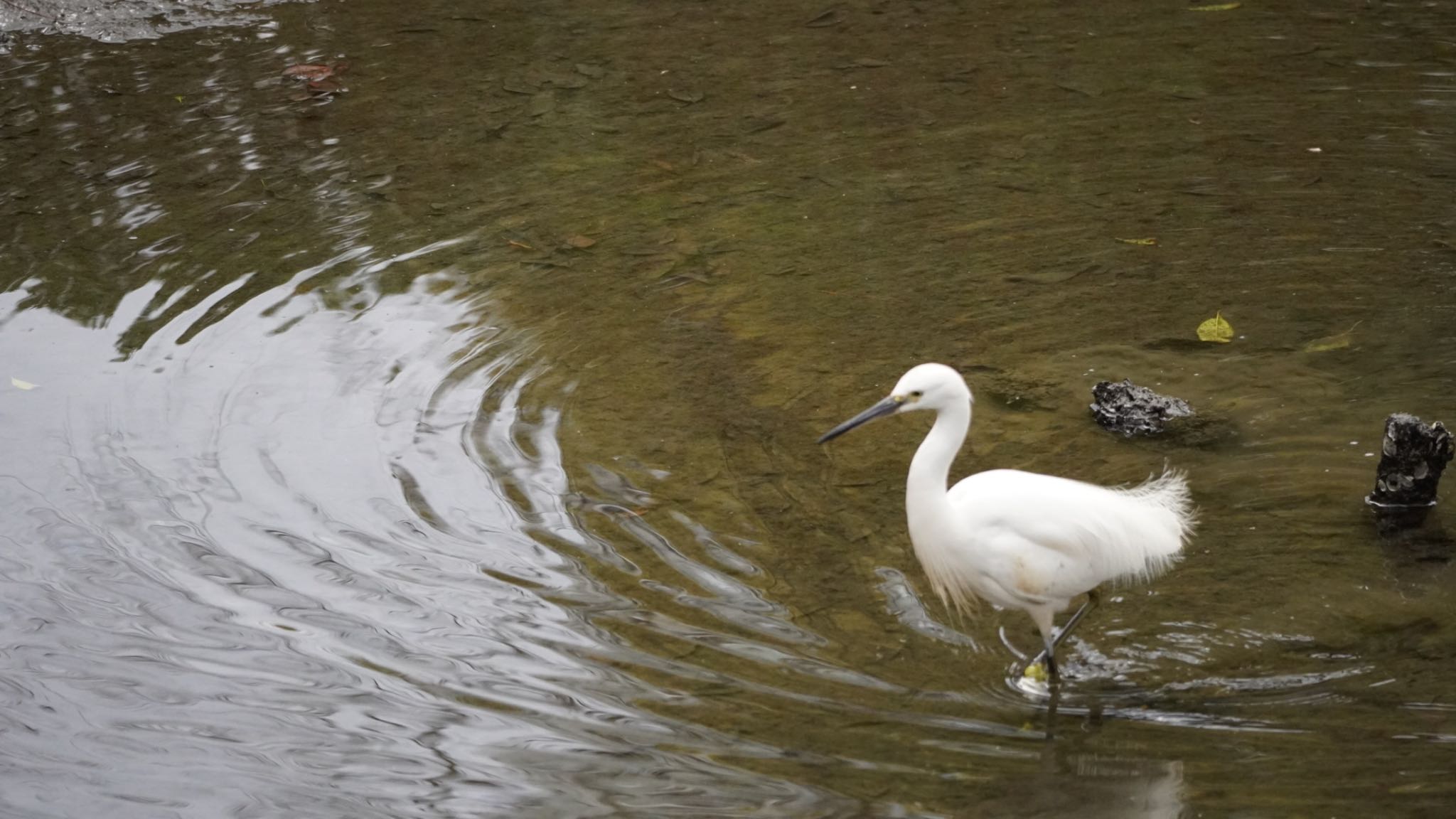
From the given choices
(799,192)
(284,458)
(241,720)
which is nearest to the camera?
(241,720)

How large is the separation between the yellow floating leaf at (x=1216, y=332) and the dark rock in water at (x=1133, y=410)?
593 mm

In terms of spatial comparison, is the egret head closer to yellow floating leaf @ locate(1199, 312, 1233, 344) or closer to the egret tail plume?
the egret tail plume

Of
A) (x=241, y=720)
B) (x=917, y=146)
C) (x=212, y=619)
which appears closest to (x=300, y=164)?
(x=917, y=146)

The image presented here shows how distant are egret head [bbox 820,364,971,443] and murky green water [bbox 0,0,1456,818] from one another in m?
0.62

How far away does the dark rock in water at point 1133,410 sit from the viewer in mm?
4484

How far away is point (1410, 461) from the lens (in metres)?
3.95

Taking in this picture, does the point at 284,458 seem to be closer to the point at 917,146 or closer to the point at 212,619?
the point at 212,619

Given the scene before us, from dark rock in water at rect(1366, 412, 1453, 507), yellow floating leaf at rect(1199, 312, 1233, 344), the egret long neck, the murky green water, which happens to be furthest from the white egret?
yellow floating leaf at rect(1199, 312, 1233, 344)

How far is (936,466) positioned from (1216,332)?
217 cm

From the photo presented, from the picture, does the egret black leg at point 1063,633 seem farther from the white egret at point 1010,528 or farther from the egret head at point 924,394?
the egret head at point 924,394

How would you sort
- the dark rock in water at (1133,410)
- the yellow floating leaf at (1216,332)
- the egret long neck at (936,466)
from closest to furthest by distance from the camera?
1. the egret long neck at (936,466)
2. the dark rock in water at (1133,410)
3. the yellow floating leaf at (1216,332)

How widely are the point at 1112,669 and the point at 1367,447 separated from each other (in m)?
1.46

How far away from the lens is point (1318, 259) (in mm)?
5535

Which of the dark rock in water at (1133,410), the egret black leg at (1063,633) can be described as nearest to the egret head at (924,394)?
the egret black leg at (1063,633)
